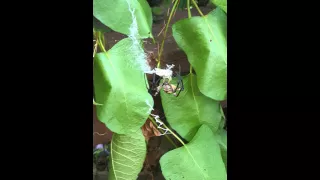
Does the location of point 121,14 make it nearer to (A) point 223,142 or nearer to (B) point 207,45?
(B) point 207,45

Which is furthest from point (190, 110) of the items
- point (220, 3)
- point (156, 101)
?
point (220, 3)

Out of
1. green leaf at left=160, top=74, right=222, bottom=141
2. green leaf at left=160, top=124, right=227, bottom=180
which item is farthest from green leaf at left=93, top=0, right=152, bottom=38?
green leaf at left=160, top=124, right=227, bottom=180

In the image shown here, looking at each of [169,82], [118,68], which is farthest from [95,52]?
[169,82]

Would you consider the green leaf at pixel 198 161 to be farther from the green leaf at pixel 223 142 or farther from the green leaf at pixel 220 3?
the green leaf at pixel 220 3

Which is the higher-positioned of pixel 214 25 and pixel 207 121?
pixel 214 25

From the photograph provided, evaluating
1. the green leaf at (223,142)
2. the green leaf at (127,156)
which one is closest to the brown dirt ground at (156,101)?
the green leaf at (127,156)
